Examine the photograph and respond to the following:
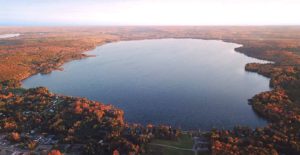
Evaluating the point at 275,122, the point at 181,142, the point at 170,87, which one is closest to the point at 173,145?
the point at 181,142

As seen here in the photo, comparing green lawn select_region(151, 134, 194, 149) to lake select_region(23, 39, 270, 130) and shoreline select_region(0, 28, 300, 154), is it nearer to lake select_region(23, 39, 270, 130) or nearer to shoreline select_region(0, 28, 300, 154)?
shoreline select_region(0, 28, 300, 154)

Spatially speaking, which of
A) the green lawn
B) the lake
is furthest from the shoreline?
the green lawn

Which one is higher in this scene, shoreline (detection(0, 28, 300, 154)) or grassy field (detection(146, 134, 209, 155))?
shoreline (detection(0, 28, 300, 154))

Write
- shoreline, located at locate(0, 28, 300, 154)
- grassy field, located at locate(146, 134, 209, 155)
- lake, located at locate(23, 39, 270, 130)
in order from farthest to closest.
Answer: lake, located at locate(23, 39, 270, 130) → shoreline, located at locate(0, 28, 300, 154) → grassy field, located at locate(146, 134, 209, 155)

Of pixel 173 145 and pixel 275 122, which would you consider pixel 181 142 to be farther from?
pixel 275 122

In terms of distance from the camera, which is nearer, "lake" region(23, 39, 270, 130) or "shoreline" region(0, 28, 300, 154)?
"shoreline" region(0, 28, 300, 154)

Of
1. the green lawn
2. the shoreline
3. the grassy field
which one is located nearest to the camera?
the grassy field

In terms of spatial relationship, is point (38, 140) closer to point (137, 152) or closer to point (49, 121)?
point (49, 121)

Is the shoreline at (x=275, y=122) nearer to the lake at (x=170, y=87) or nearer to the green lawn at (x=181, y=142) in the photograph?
the lake at (x=170, y=87)

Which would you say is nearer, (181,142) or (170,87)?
(181,142)

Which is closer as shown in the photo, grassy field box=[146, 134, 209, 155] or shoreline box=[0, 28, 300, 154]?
grassy field box=[146, 134, 209, 155]
